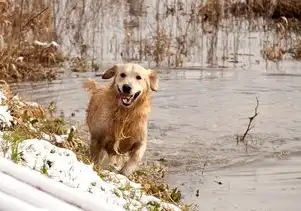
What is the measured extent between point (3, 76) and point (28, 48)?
1.31 metres

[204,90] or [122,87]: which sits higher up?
[122,87]

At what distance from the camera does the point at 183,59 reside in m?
14.3

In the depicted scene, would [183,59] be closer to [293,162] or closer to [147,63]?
[147,63]

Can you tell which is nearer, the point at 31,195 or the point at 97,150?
the point at 31,195

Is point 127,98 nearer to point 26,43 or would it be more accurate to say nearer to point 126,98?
point 126,98

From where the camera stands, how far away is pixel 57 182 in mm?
4543

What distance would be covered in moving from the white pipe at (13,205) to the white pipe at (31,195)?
0.10 m

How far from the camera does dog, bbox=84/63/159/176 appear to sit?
304 inches

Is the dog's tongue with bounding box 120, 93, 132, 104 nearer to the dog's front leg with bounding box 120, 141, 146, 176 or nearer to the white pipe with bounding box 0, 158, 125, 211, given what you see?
the dog's front leg with bounding box 120, 141, 146, 176

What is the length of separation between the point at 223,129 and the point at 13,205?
261 inches

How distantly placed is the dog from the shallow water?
56cm

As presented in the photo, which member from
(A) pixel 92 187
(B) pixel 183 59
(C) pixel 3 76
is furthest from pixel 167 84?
(A) pixel 92 187

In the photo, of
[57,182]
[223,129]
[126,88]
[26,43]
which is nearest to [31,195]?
[57,182]

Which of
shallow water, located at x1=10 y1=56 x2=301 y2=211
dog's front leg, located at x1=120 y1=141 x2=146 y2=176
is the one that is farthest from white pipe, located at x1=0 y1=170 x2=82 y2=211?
dog's front leg, located at x1=120 y1=141 x2=146 y2=176
